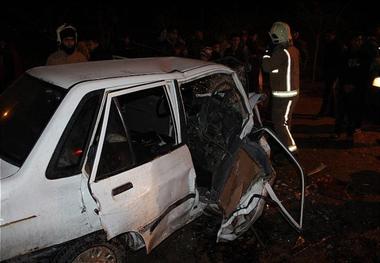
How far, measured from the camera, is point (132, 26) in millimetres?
18016

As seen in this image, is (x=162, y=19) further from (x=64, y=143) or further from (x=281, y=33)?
(x=64, y=143)

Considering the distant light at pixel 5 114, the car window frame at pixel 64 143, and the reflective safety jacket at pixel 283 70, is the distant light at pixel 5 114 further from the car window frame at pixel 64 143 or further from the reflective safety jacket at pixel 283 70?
the reflective safety jacket at pixel 283 70

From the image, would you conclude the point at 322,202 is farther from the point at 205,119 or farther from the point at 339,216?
the point at 205,119

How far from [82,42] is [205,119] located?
4.36 metres

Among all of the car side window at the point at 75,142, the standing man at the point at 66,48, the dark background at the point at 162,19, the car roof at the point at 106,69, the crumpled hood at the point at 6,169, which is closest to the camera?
the crumpled hood at the point at 6,169

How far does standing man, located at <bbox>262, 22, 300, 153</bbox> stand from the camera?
19.7 ft

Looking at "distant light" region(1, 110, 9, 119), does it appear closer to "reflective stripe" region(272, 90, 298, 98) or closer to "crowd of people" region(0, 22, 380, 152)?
"crowd of people" region(0, 22, 380, 152)

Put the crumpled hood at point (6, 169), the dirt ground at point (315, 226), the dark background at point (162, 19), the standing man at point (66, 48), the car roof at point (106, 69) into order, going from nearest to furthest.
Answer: the crumpled hood at point (6, 169) → the car roof at point (106, 69) → the dirt ground at point (315, 226) → the standing man at point (66, 48) → the dark background at point (162, 19)

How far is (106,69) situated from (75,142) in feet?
2.92

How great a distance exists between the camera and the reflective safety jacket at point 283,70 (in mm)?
6016

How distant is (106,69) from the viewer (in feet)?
12.0

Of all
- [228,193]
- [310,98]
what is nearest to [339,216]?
[228,193]

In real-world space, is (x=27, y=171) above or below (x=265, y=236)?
above

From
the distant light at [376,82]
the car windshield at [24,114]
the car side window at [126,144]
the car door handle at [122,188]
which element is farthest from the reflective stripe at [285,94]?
the car windshield at [24,114]
